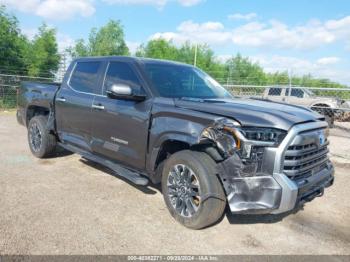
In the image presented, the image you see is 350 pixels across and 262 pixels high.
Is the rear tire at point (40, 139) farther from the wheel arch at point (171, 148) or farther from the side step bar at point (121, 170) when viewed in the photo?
the wheel arch at point (171, 148)

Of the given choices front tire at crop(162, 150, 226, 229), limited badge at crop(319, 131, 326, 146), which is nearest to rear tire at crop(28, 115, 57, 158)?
front tire at crop(162, 150, 226, 229)

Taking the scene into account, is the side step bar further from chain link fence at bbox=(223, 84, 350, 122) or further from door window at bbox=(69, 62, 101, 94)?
chain link fence at bbox=(223, 84, 350, 122)

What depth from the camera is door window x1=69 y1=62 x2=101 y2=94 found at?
16.3 ft

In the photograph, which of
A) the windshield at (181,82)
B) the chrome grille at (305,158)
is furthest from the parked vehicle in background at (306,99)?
the chrome grille at (305,158)

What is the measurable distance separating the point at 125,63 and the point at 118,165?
4.61 ft

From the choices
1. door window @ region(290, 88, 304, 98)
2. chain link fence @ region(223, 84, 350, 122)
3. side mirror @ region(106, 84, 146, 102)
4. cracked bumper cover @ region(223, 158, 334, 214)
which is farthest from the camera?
door window @ region(290, 88, 304, 98)

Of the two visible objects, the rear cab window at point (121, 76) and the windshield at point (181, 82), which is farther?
the rear cab window at point (121, 76)

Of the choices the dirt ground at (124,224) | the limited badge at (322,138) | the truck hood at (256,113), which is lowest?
the dirt ground at (124,224)

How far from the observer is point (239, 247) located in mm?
3275

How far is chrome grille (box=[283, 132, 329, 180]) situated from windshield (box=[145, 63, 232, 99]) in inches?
57.8

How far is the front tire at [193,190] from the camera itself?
3348 millimetres

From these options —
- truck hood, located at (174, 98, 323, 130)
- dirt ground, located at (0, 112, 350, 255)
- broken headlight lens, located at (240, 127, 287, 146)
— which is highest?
truck hood, located at (174, 98, 323, 130)

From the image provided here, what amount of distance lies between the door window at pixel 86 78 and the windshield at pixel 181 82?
3.21ft

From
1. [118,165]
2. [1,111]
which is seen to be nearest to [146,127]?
[118,165]
